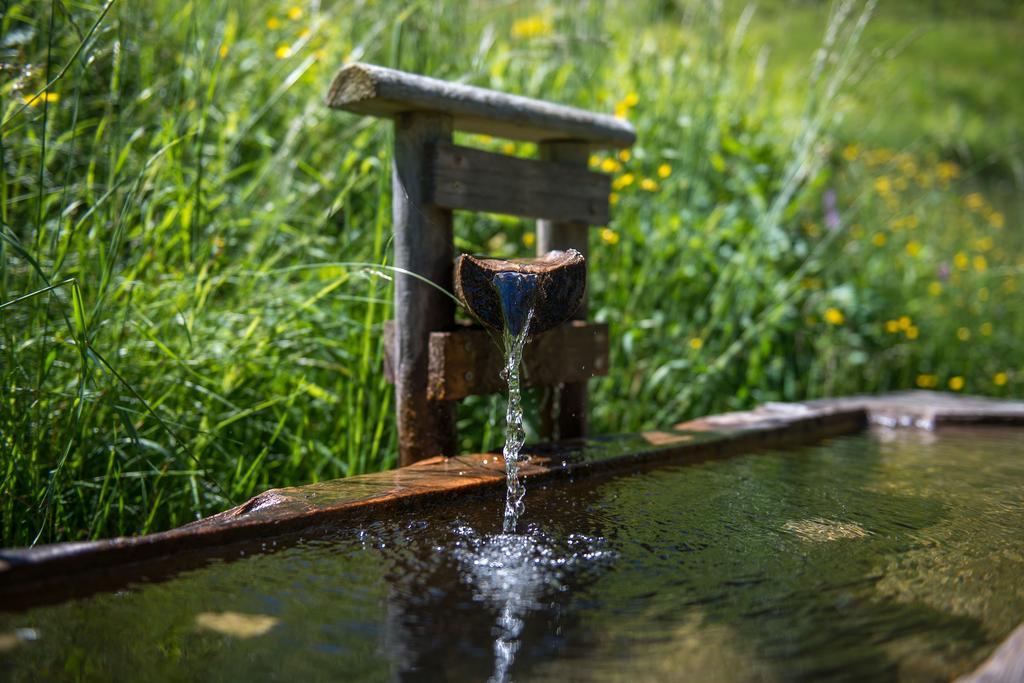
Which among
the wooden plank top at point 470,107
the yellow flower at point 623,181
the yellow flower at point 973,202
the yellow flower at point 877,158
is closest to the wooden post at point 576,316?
the wooden plank top at point 470,107

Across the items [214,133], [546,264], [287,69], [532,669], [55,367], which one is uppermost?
[287,69]

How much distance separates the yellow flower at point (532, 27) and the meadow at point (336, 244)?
0.14ft

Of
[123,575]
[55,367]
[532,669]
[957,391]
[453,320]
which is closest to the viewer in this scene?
[532,669]

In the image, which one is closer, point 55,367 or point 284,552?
point 284,552

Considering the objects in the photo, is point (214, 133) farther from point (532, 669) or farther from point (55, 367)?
point (532, 669)

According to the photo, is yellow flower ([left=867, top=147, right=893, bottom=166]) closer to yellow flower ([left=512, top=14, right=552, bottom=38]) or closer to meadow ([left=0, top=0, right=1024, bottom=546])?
meadow ([left=0, top=0, right=1024, bottom=546])

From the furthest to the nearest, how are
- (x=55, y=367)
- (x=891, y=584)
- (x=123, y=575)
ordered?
(x=55, y=367)
(x=891, y=584)
(x=123, y=575)

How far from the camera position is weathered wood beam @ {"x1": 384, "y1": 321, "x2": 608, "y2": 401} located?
2.47m

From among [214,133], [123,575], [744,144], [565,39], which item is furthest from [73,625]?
[744,144]

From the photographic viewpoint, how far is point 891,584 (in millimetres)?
1663

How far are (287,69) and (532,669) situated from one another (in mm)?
2840

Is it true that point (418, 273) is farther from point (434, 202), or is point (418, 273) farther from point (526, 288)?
point (526, 288)

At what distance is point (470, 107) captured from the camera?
2.49m

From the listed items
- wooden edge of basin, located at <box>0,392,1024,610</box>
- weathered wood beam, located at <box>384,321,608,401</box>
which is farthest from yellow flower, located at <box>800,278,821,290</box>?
weathered wood beam, located at <box>384,321,608,401</box>
